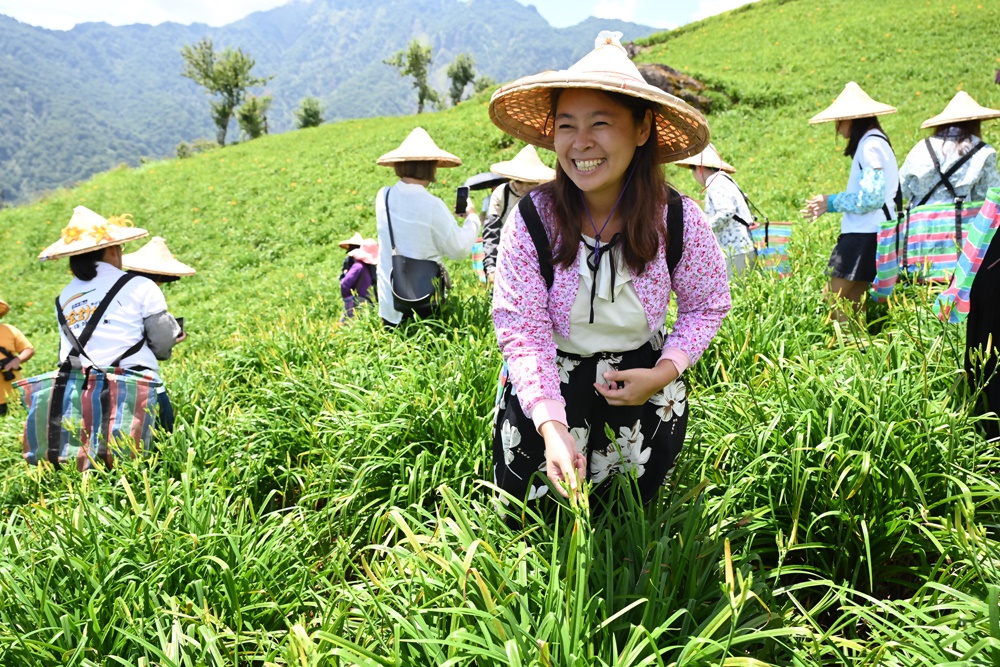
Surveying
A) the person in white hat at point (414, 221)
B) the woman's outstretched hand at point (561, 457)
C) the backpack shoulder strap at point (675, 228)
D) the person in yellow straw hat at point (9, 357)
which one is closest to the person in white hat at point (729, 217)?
the person in white hat at point (414, 221)

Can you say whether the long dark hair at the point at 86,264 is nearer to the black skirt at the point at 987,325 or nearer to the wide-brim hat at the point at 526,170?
the wide-brim hat at the point at 526,170

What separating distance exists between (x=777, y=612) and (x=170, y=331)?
3494 millimetres

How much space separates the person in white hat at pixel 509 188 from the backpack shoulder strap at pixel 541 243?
312cm

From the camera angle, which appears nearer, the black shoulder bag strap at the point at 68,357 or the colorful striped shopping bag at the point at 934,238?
the black shoulder bag strap at the point at 68,357

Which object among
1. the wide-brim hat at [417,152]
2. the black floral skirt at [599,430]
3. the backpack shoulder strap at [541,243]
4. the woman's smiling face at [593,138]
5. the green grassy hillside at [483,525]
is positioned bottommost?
the green grassy hillside at [483,525]

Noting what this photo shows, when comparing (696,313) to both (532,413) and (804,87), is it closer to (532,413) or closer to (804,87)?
(532,413)

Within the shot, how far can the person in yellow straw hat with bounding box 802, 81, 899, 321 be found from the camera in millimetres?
3996

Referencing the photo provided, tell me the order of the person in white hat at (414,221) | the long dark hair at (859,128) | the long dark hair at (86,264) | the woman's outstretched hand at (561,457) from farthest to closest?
the person in white hat at (414,221) → the long dark hair at (859,128) → the long dark hair at (86,264) → the woman's outstretched hand at (561,457)

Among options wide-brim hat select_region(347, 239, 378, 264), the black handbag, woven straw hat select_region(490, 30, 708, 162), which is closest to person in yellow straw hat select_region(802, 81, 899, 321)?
woven straw hat select_region(490, 30, 708, 162)

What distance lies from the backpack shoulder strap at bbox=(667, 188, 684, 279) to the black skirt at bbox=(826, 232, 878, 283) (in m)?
2.74

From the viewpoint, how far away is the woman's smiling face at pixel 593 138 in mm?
1833

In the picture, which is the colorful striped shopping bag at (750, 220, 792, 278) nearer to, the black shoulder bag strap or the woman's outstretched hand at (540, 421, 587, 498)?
the woman's outstretched hand at (540, 421, 587, 498)

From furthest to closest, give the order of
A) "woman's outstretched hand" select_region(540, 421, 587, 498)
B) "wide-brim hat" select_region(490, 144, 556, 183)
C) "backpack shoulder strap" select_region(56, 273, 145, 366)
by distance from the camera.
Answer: "wide-brim hat" select_region(490, 144, 556, 183), "backpack shoulder strap" select_region(56, 273, 145, 366), "woman's outstretched hand" select_region(540, 421, 587, 498)

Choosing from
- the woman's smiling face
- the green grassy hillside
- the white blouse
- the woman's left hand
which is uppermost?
the woman's smiling face
